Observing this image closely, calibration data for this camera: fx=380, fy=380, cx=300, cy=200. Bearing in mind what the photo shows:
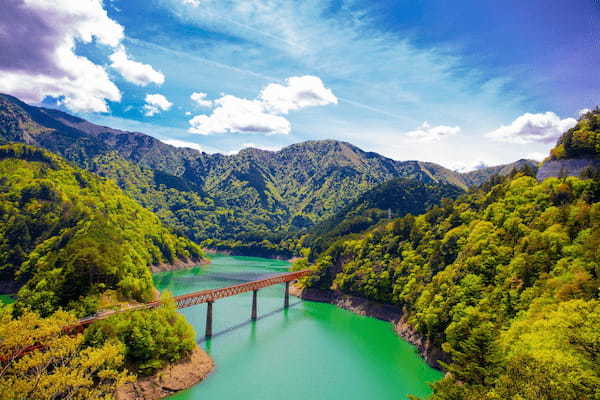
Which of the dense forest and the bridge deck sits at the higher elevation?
the dense forest

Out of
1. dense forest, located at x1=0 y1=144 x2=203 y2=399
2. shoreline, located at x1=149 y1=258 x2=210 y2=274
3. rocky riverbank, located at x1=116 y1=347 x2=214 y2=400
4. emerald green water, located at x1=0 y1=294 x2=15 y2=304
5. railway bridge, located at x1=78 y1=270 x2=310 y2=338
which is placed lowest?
shoreline, located at x1=149 y1=258 x2=210 y2=274

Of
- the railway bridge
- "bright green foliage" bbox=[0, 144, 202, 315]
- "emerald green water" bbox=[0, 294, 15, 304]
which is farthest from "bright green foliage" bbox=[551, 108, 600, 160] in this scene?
"emerald green water" bbox=[0, 294, 15, 304]

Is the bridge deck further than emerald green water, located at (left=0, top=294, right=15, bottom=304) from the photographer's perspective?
No

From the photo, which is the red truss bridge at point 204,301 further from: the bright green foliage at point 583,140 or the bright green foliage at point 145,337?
the bright green foliage at point 583,140

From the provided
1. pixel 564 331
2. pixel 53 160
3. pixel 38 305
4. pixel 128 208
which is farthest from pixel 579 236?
pixel 53 160

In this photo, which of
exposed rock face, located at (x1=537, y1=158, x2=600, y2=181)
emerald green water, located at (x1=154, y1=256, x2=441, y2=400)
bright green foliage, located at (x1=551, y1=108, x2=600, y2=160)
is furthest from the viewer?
bright green foliage, located at (x1=551, y1=108, x2=600, y2=160)

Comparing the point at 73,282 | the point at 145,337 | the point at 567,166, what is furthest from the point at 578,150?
the point at 73,282

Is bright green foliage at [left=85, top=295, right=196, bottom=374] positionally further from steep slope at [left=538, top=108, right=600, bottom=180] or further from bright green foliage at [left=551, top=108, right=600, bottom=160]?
bright green foliage at [left=551, top=108, right=600, bottom=160]

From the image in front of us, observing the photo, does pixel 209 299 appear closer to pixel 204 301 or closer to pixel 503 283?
pixel 204 301
